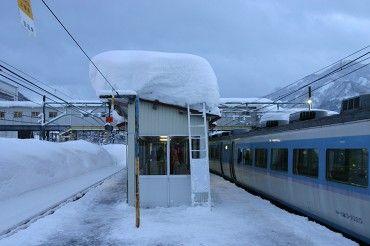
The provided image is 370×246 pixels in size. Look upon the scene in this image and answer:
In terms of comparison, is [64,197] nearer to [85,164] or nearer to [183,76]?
[183,76]

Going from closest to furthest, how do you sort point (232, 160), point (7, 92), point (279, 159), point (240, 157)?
1. point (279, 159)
2. point (240, 157)
3. point (232, 160)
4. point (7, 92)

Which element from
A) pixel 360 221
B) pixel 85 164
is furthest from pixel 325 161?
pixel 85 164

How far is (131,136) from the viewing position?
53.3ft

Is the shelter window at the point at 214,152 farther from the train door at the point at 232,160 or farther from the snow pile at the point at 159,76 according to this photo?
the snow pile at the point at 159,76

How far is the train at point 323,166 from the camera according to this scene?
34.2ft

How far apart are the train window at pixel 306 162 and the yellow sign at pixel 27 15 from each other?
841 cm

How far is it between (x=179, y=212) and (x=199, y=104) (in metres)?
3.71

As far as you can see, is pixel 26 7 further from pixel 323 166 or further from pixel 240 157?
pixel 240 157

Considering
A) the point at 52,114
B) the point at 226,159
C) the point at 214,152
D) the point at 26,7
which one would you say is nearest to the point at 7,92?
the point at 52,114

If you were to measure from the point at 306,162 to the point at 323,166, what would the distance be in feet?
4.47

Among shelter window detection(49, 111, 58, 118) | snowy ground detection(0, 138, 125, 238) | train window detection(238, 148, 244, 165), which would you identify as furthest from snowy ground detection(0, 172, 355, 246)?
shelter window detection(49, 111, 58, 118)

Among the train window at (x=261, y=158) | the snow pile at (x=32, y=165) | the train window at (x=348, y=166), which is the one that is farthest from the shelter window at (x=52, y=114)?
the train window at (x=348, y=166)

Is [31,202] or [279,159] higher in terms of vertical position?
[279,159]

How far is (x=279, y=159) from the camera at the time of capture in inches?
656
